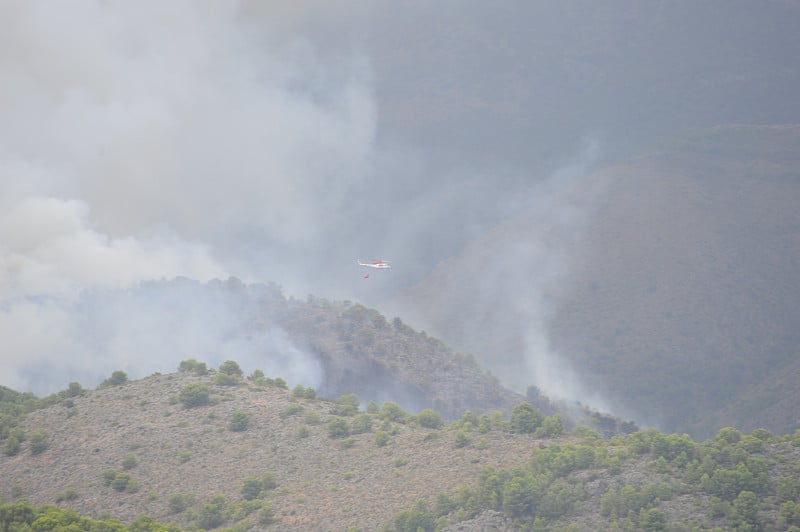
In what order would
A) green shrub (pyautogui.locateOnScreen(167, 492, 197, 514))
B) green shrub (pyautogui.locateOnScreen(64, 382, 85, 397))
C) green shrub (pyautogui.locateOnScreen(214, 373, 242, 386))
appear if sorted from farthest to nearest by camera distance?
green shrub (pyautogui.locateOnScreen(64, 382, 85, 397)), green shrub (pyautogui.locateOnScreen(214, 373, 242, 386)), green shrub (pyautogui.locateOnScreen(167, 492, 197, 514))

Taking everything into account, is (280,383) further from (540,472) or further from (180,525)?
(540,472)

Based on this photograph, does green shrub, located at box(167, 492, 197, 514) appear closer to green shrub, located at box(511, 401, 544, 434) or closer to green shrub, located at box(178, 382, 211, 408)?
green shrub, located at box(178, 382, 211, 408)

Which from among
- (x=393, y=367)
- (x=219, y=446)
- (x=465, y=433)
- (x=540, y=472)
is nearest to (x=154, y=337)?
(x=393, y=367)

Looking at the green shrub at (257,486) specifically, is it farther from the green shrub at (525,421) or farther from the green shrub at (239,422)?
the green shrub at (525,421)

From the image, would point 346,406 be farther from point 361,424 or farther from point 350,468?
point 350,468

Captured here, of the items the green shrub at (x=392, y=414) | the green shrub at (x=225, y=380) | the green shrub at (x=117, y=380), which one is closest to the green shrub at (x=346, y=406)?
the green shrub at (x=392, y=414)

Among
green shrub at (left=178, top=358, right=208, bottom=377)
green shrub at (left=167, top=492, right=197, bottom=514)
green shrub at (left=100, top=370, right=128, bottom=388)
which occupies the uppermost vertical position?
green shrub at (left=178, top=358, right=208, bottom=377)

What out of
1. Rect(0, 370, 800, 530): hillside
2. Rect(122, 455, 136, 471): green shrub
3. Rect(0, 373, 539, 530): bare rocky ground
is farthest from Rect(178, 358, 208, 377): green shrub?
Rect(122, 455, 136, 471): green shrub
